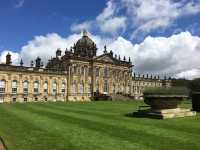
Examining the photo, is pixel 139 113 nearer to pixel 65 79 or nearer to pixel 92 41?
pixel 65 79

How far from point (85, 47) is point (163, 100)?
6000 cm

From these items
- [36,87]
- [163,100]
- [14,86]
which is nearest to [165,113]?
[163,100]

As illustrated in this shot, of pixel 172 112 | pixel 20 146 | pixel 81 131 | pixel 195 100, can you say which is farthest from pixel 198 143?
pixel 195 100

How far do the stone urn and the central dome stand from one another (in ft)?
185

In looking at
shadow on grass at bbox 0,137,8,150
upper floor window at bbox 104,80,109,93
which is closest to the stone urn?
shadow on grass at bbox 0,137,8,150

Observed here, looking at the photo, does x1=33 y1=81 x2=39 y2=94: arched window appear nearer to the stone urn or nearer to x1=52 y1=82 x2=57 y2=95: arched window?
x1=52 y1=82 x2=57 y2=95: arched window

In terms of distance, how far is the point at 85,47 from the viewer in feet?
261

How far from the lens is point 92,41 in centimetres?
8262

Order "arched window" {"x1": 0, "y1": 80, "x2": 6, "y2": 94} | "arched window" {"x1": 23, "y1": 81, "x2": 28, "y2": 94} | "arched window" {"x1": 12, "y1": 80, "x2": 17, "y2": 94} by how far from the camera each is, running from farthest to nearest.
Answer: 1. "arched window" {"x1": 23, "y1": 81, "x2": 28, "y2": 94}
2. "arched window" {"x1": 12, "y1": 80, "x2": 17, "y2": 94}
3. "arched window" {"x1": 0, "y1": 80, "x2": 6, "y2": 94}

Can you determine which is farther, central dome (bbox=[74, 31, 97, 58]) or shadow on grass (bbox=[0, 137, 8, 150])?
Answer: central dome (bbox=[74, 31, 97, 58])

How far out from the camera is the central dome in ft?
256

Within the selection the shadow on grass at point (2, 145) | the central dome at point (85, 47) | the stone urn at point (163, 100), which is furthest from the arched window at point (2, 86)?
the shadow on grass at point (2, 145)

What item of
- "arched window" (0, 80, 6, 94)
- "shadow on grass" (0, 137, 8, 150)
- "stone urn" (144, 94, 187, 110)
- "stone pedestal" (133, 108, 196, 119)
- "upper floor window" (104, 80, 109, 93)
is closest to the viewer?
"shadow on grass" (0, 137, 8, 150)

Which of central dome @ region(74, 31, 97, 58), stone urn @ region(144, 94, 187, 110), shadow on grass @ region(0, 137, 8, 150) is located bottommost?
shadow on grass @ region(0, 137, 8, 150)
